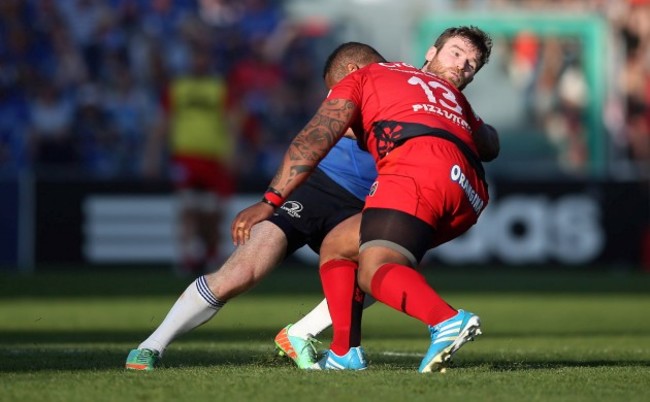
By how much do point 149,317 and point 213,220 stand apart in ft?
19.2

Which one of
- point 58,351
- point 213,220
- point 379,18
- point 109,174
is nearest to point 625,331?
point 58,351

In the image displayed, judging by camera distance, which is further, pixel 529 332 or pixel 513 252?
pixel 513 252

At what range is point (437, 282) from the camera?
53.4ft

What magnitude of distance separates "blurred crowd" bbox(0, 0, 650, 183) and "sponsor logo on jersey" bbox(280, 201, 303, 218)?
33.8 feet

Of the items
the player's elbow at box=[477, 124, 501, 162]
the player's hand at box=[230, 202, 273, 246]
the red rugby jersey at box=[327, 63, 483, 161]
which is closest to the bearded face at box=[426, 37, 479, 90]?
the red rugby jersey at box=[327, 63, 483, 161]

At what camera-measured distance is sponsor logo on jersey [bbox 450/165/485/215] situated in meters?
6.22

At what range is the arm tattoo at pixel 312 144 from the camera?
6.18 metres

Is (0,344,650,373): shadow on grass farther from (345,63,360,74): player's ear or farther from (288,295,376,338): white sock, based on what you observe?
(345,63,360,74): player's ear

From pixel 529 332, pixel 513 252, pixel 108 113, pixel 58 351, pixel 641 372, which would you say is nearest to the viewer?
pixel 641 372

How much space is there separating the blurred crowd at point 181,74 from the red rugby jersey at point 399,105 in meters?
11.0

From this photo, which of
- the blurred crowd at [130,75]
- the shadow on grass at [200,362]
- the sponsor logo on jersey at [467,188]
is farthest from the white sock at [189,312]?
the blurred crowd at [130,75]

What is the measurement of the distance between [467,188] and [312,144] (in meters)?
0.76

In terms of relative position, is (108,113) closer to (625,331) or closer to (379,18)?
(379,18)

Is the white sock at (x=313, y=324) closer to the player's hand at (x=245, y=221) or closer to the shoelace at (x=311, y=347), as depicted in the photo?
the shoelace at (x=311, y=347)
